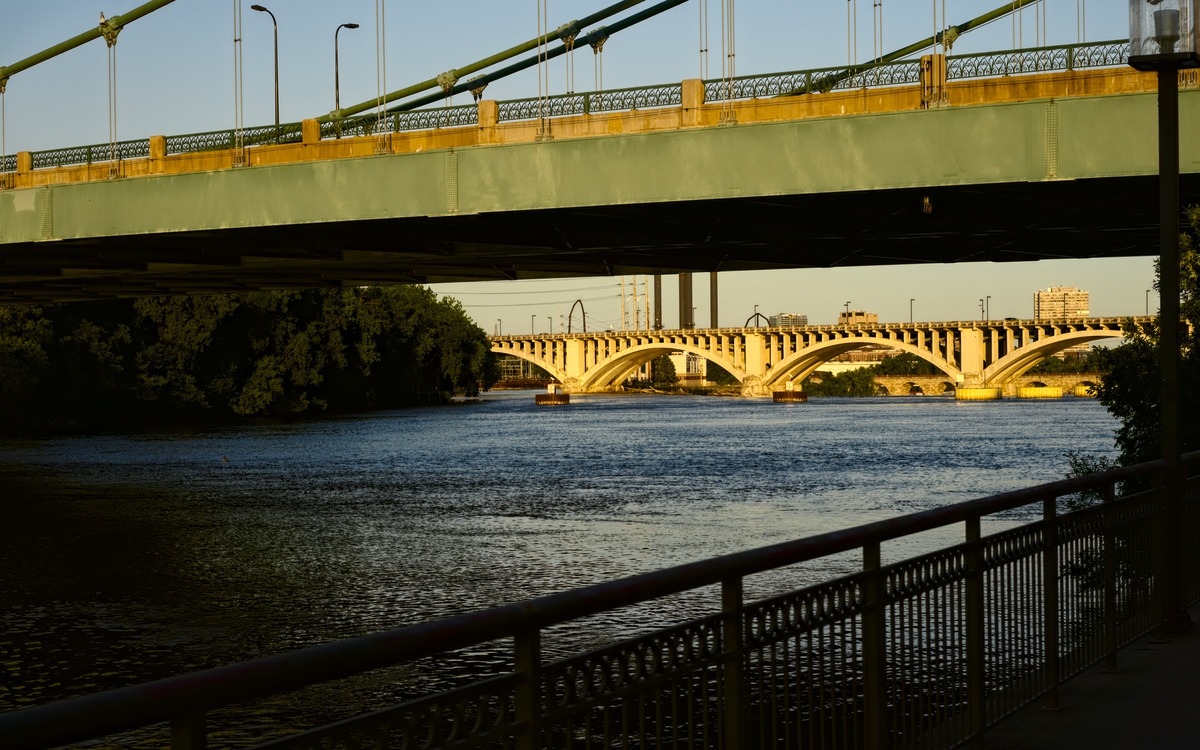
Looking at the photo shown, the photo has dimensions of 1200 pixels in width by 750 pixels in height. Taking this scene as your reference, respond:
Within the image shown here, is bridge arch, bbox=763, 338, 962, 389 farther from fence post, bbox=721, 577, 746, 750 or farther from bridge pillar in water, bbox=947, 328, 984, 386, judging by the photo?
fence post, bbox=721, 577, 746, 750

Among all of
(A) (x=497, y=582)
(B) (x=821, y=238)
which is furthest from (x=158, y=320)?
(A) (x=497, y=582)

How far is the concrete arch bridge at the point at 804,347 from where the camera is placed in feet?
378

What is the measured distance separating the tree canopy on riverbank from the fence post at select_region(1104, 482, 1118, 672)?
204 ft

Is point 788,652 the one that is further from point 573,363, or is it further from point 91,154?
point 573,363

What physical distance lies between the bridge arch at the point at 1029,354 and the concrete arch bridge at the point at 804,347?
0.07m

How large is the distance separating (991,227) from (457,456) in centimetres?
2899

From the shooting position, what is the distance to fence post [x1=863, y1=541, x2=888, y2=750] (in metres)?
5.25

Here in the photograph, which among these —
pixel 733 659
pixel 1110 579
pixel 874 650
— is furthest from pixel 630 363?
pixel 733 659

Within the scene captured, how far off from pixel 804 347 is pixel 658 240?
9896 centimetres

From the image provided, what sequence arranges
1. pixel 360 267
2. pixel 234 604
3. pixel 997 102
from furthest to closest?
pixel 360 267 → pixel 997 102 → pixel 234 604

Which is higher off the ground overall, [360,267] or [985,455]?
[360,267]

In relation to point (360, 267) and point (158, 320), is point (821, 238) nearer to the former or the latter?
point (360, 267)

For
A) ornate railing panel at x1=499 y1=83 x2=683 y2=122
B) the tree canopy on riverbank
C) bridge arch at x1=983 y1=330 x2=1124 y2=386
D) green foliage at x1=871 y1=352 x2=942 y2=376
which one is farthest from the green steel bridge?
green foliage at x1=871 y1=352 x2=942 y2=376

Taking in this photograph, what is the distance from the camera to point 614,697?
12.8ft
